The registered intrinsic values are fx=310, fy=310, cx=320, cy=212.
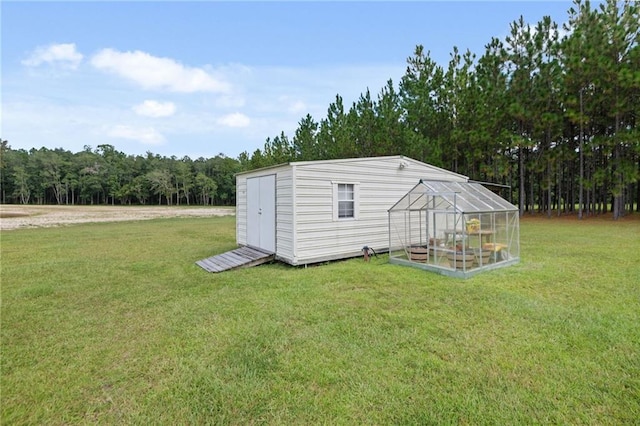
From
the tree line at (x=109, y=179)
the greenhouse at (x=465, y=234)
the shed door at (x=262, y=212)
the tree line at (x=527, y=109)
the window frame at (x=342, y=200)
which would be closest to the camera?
→ the greenhouse at (x=465, y=234)

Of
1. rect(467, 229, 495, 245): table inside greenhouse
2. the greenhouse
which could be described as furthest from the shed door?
rect(467, 229, 495, 245): table inside greenhouse

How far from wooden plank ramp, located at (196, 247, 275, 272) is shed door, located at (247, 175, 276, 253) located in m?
0.27

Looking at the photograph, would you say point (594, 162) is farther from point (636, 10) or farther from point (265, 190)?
point (265, 190)

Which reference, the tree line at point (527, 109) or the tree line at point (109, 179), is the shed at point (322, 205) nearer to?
the tree line at point (527, 109)

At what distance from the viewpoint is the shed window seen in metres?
7.81

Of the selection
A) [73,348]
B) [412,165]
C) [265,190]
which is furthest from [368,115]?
[73,348]

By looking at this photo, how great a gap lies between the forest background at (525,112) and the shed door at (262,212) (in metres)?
10.7

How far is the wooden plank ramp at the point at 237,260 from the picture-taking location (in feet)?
23.3

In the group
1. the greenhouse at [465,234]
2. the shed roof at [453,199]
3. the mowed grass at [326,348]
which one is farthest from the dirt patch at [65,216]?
the greenhouse at [465,234]

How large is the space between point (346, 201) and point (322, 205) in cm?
79

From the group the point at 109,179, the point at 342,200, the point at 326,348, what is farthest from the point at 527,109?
the point at 109,179

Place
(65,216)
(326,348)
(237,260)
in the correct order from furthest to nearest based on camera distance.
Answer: (65,216) → (237,260) → (326,348)

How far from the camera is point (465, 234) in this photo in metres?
6.34

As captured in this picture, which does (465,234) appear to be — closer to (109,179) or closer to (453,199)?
(453,199)
